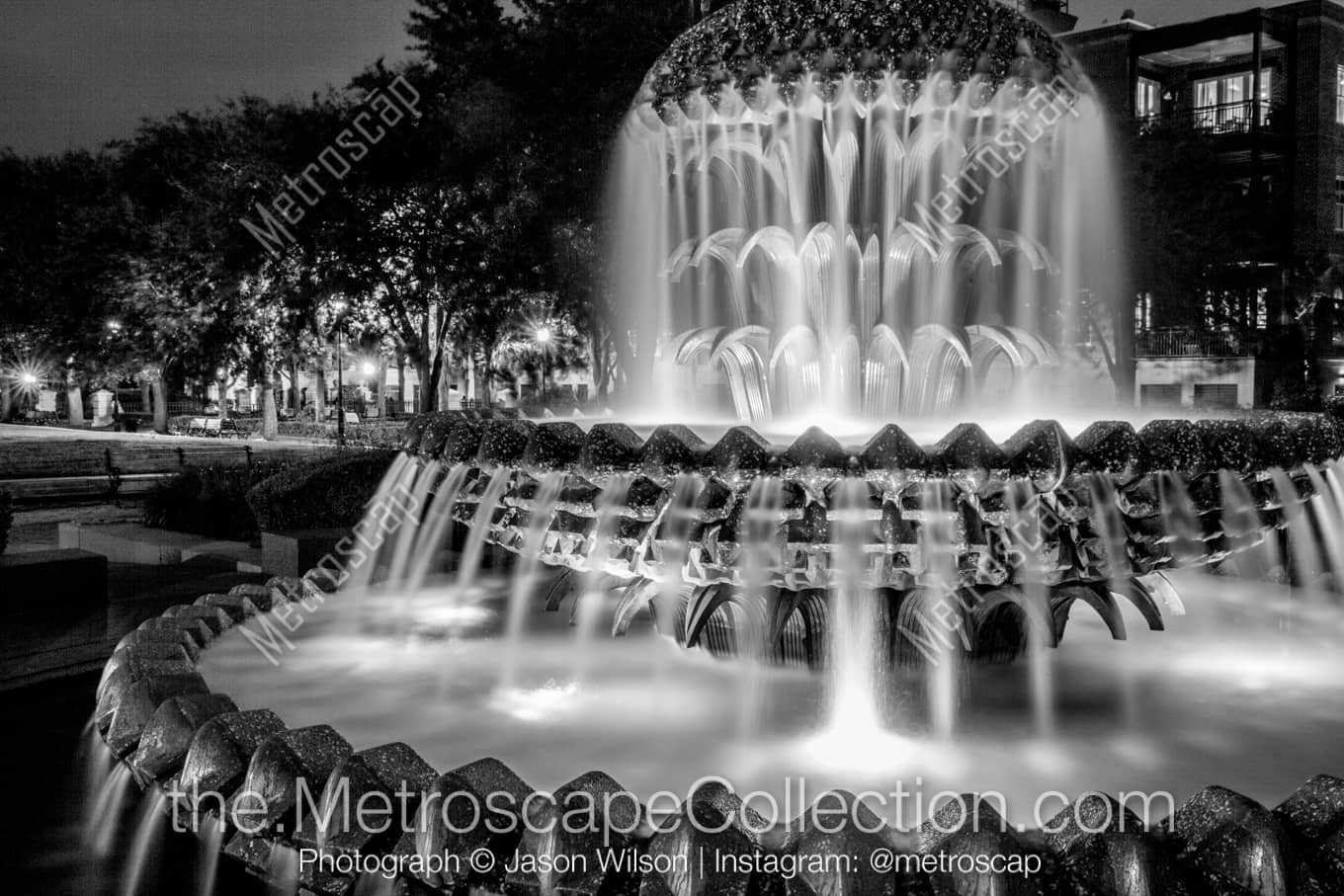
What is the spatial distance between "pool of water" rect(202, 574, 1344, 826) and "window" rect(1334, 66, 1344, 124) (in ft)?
130

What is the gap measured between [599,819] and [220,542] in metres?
10.6

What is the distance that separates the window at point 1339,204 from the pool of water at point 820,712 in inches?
1531

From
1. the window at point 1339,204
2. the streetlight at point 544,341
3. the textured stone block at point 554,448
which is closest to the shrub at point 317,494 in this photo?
the textured stone block at point 554,448

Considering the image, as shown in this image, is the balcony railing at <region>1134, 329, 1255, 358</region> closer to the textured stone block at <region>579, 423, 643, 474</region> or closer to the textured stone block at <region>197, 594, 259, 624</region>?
the textured stone block at <region>197, 594, 259, 624</region>

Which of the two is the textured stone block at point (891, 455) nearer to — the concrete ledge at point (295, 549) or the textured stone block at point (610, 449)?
the textured stone block at point (610, 449)

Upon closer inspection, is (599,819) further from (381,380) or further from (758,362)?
(381,380)

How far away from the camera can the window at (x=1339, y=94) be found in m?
38.7

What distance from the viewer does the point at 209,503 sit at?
15148 millimetres

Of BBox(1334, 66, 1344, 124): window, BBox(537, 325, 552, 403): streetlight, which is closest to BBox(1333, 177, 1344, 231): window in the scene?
BBox(1334, 66, 1344, 124): window

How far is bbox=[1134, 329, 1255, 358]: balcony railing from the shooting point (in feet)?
122

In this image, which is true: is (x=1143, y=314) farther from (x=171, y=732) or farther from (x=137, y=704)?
(x=171, y=732)

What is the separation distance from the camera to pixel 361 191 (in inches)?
987

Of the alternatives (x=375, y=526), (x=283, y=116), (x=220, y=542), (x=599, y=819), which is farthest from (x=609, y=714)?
(x=283, y=116)

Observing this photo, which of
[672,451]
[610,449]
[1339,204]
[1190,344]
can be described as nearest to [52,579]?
[610,449]
